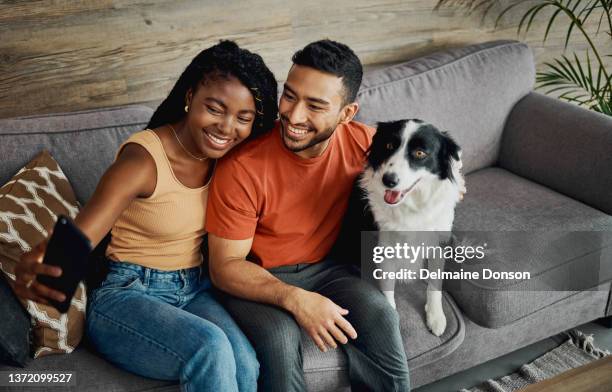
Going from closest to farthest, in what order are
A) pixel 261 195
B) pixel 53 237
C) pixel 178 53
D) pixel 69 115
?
pixel 53 237 → pixel 261 195 → pixel 69 115 → pixel 178 53

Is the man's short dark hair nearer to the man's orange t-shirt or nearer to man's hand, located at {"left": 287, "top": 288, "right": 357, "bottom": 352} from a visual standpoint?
the man's orange t-shirt

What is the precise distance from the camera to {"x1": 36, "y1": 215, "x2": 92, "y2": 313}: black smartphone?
110 cm

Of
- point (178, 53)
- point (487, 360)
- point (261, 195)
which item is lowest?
point (487, 360)

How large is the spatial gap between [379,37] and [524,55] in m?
0.66

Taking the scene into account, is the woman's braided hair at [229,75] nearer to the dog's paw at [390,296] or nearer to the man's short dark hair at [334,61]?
the man's short dark hair at [334,61]

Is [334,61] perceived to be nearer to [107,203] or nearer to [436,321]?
[107,203]

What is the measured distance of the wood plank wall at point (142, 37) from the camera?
2.07 metres

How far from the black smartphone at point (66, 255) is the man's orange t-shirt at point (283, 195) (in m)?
0.50

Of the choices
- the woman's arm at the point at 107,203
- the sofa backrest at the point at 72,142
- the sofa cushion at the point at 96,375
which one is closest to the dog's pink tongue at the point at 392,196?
the woman's arm at the point at 107,203

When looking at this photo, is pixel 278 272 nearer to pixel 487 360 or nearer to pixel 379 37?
pixel 487 360

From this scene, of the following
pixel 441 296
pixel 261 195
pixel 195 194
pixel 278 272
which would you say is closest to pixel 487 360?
pixel 441 296

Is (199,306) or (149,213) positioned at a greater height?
(149,213)

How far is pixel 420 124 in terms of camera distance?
1.63m

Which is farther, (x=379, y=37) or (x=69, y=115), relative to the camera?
(x=379, y=37)
